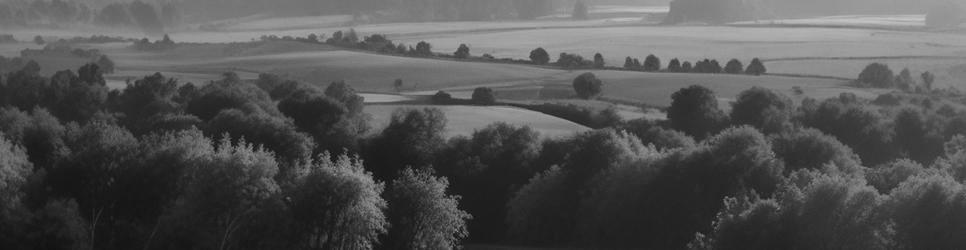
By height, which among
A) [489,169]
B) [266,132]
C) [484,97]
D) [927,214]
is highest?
[927,214]

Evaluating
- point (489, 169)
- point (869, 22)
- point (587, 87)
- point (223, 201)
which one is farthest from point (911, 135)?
point (869, 22)

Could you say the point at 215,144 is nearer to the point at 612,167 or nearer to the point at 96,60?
the point at 612,167

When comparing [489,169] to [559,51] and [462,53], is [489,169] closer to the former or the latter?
[462,53]

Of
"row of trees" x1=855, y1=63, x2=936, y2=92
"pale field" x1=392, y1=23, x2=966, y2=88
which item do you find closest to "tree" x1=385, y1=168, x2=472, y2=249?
"row of trees" x1=855, y1=63, x2=936, y2=92

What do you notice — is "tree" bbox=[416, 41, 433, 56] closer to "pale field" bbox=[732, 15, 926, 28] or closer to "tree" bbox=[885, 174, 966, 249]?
"pale field" bbox=[732, 15, 926, 28]

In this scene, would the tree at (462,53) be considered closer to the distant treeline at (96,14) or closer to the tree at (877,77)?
the tree at (877,77)

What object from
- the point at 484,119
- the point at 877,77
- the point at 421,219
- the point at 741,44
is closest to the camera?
the point at 421,219
